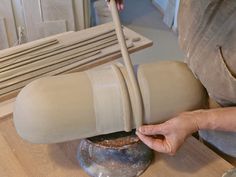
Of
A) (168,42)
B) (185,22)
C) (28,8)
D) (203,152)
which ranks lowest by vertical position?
(168,42)

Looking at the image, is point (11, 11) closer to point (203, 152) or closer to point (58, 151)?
point (58, 151)

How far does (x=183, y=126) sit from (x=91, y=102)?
184 millimetres

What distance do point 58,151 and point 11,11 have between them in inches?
52.3

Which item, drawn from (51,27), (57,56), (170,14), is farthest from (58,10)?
(170,14)

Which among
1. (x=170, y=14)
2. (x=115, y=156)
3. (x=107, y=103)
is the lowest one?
(x=170, y=14)

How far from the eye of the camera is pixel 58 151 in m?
0.76

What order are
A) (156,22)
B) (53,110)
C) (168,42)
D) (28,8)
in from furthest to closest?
(156,22), (168,42), (28,8), (53,110)

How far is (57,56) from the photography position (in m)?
1.22

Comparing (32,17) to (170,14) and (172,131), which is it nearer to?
(170,14)

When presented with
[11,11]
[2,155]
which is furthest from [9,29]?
[2,155]

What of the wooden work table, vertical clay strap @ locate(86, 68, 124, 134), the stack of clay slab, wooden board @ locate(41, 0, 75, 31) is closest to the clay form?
vertical clay strap @ locate(86, 68, 124, 134)

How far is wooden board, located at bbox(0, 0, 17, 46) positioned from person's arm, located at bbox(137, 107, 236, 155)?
4.82ft

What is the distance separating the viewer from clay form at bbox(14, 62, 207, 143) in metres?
0.61

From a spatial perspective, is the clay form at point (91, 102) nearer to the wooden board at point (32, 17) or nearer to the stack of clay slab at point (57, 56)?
the stack of clay slab at point (57, 56)
